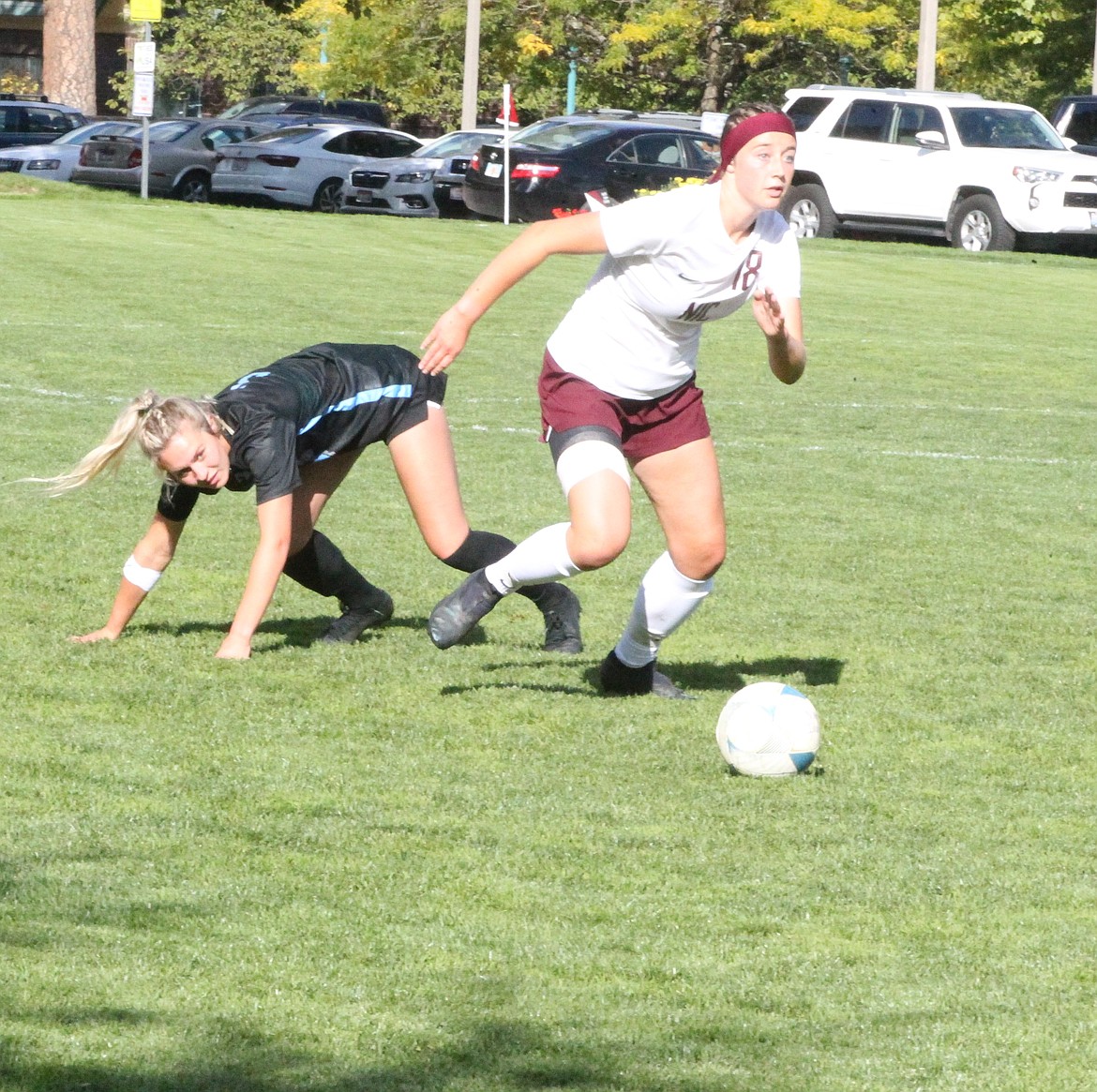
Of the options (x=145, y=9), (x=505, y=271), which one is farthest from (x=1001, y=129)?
(x=505, y=271)

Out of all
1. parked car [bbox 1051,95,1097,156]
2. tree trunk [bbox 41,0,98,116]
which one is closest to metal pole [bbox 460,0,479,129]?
tree trunk [bbox 41,0,98,116]

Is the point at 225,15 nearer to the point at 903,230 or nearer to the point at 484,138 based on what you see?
the point at 484,138

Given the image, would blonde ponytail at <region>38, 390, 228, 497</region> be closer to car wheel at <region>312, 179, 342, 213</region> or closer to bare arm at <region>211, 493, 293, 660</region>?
bare arm at <region>211, 493, 293, 660</region>

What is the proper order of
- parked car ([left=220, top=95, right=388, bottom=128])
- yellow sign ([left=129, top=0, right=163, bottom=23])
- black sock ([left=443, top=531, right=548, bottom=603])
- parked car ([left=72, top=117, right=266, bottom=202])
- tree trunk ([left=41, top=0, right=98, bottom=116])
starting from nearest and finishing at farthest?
black sock ([left=443, top=531, right=548, bottom=603]), yellow sign ([left=129, top=0, right=163, bottom=23]), parked car ([left=72, top=117, right=266, bottom=202]), tree trunk ([left=41, top=0, right=98, bottom=116]), parked car ([left=220, top=95, right=388, bottom=128])

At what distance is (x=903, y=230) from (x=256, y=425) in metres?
22.5

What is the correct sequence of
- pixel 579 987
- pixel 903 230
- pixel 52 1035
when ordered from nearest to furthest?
pixel 52 1035, pixel 579 987, pixel 903 230

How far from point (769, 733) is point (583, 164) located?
23.7 metres

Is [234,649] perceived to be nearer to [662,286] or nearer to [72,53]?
[662,286]

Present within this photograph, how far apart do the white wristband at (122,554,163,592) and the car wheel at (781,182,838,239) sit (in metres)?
21.9

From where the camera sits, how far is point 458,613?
6.52 m

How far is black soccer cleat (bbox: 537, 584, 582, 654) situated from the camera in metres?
7.52

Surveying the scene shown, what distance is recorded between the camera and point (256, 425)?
6.62 metres

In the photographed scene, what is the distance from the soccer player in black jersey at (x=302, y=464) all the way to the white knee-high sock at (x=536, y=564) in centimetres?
73

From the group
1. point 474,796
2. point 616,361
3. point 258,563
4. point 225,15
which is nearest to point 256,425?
point 258,563
